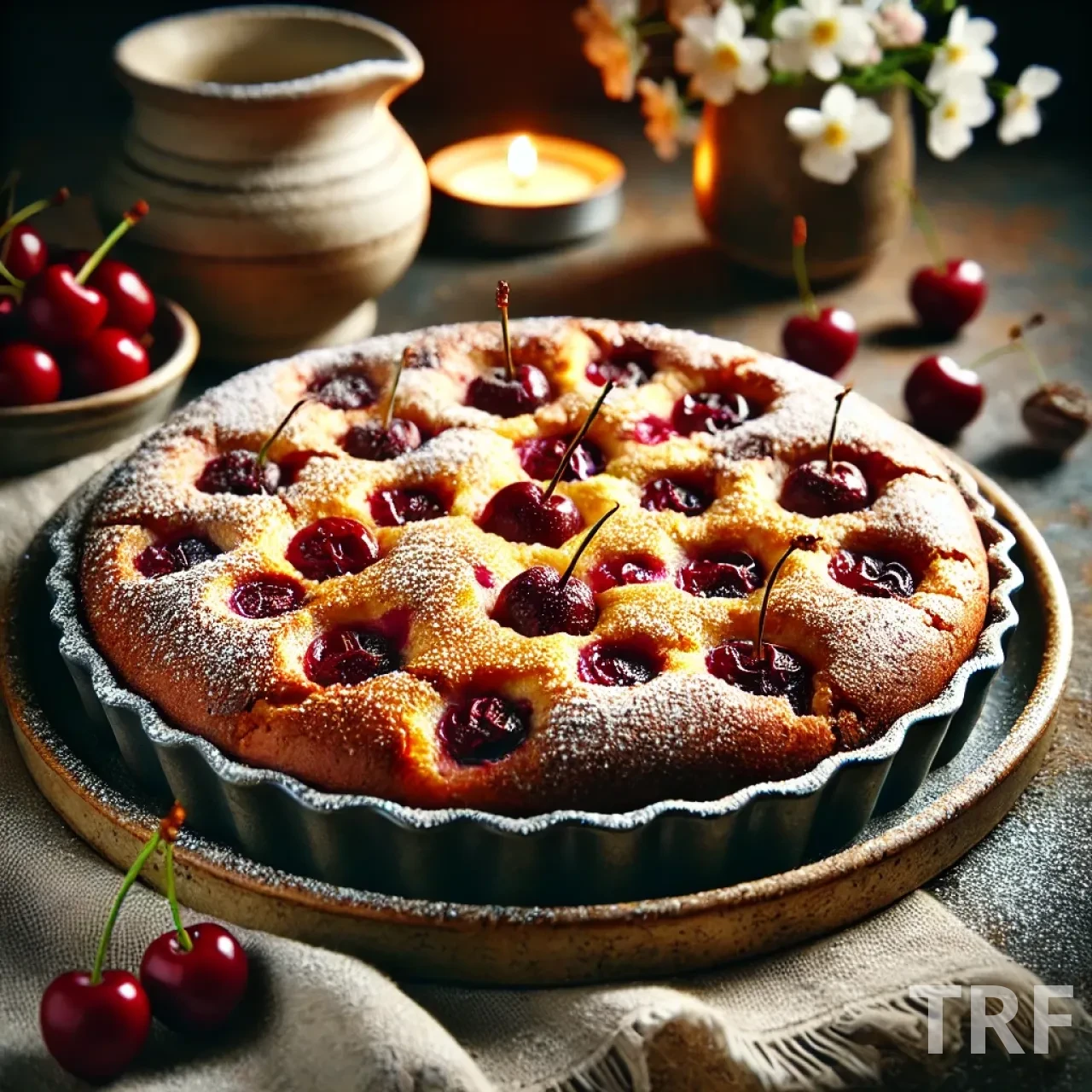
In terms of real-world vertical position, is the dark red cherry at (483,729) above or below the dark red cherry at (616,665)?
below

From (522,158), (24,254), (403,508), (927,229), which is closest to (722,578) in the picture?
(403,508)

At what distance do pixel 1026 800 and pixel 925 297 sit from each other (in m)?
1.33

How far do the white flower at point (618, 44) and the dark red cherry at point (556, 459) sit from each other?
108 cm

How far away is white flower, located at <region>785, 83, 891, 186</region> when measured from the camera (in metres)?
2.57

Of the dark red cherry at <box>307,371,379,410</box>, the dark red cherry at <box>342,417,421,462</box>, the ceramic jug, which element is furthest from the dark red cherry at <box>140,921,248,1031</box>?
the ceramic jug

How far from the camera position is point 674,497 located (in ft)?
6.22

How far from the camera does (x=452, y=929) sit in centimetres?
143

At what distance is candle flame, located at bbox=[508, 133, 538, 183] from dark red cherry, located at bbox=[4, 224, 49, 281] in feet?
3.62

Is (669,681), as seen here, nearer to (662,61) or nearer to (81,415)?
(81,415)

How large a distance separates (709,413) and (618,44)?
41.4 inches

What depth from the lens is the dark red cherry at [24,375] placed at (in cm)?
216

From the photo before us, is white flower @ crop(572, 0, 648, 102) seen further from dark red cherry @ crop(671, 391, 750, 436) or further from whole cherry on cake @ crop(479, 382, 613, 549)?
whole cherry on cake @ crop(479, 382, 613, 549)

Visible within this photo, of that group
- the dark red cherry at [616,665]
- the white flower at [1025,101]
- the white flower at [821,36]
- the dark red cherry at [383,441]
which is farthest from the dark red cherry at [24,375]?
the white flower at [1025,101]

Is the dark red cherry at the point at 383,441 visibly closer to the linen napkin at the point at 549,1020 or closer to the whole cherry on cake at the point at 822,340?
the linen napkin at the point at 549,1020
